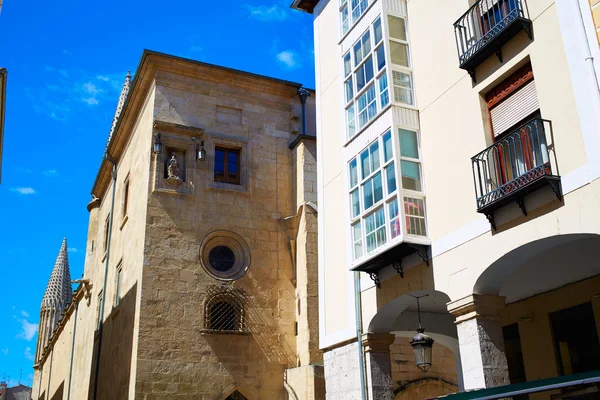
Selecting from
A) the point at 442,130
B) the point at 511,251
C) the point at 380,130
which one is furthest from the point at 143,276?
the point at 511,251

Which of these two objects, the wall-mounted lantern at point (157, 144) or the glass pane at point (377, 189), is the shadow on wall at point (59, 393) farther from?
the glass pane at point (377, 189)

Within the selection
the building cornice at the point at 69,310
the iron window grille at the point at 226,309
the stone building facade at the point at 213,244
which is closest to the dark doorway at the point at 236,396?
the stone building facade at the point at 213,244

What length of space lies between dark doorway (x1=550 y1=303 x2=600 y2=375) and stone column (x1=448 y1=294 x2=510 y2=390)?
260 cm

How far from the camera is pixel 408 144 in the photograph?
11.4m

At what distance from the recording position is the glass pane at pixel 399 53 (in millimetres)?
12009

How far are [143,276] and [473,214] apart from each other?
400 inches

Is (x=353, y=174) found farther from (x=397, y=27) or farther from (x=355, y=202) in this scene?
(x=397, y=27)

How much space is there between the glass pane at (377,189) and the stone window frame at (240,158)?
8.28 meters

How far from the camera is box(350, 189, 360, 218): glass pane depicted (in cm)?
1222

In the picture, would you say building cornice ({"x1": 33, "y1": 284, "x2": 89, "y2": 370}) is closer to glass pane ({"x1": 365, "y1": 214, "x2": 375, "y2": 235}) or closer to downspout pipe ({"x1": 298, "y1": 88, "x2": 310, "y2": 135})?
downspout pipe ({"x1": 298, "y1": 88, "x2": 310, "y2": 135})

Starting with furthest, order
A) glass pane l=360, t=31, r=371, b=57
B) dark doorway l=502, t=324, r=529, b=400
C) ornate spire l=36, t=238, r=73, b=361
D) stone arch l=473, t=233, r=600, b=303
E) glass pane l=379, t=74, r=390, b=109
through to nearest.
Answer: ornate spire l=36, t=238, r=73, b=361, dark doorway l=502, t=324, r=529, b=400, glass pane l=360, t=31, r=371, b=57, glass pane l=379, t=74, r=390, b=109, stone arch l=473, t=233, r=600, b=303

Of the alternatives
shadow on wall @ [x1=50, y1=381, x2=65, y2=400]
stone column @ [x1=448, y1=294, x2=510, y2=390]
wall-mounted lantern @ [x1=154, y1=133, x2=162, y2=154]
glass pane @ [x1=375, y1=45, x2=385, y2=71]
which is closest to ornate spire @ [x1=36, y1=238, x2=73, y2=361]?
shadow on wall @ [x1=50, y1=381, x2=65, y2=400]

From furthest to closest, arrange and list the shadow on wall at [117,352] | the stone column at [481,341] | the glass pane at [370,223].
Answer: the shadow on wall at [117,352] < the glass pane at [370,223] < the stone column at [481,341]

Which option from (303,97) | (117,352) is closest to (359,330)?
(117,352)
